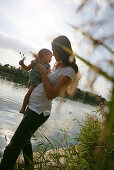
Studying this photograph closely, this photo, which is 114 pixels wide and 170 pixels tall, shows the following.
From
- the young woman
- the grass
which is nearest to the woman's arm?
the young woman

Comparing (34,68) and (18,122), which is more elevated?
(34,68)

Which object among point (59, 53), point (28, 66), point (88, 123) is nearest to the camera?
point (59, 53)

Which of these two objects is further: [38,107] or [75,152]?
[75,152]

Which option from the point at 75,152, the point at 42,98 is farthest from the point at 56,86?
the point at 75,152

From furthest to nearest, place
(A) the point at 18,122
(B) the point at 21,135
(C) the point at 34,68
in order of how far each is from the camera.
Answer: (A) the point at 18,122 < (C) the point at 34,68 < (B) the point at 21,135

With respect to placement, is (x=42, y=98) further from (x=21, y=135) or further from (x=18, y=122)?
(x=18, y=122)

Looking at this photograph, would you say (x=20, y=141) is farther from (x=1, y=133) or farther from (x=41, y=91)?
(x=1, y=133)

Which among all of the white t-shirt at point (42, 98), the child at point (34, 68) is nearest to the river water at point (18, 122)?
the white t-shirt at point (42, 98)

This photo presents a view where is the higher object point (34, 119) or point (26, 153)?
point (34, 119)

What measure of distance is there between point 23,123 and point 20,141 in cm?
20

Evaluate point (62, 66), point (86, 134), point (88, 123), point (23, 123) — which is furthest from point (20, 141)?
point (88, 123)

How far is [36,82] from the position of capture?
84.5 inches

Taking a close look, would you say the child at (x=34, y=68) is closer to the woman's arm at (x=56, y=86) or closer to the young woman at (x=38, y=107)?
the young woman at (x=38, y=107)

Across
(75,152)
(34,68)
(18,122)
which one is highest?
(34,68)
